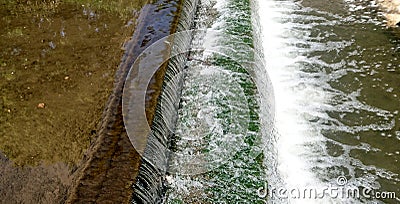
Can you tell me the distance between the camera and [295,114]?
5.15 m

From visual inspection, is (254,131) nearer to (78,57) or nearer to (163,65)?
(163,65)

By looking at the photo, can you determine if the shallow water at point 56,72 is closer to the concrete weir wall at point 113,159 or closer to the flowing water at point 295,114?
the concrete weir wall at point 113,159

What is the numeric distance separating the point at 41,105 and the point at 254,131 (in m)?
2.32

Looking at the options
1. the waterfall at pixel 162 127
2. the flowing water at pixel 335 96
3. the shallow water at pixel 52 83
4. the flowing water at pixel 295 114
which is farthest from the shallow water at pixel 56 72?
the flowing water at pixel 335 96

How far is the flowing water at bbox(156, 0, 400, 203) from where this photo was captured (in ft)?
13.4

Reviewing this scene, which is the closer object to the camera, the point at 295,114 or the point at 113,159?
the point at 113,159

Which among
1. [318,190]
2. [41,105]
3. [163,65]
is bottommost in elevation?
[318,190]

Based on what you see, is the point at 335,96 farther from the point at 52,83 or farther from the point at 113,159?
the point at 52,83

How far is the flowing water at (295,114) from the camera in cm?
409

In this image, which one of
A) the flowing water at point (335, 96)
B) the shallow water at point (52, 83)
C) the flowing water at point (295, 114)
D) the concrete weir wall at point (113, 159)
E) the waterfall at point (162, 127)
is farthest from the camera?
the flowing water at point (335, 96)

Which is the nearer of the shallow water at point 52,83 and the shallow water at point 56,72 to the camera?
the shallow water at point 52,83

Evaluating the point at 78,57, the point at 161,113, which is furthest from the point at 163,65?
the point at 78,57

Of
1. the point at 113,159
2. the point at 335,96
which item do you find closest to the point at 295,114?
the point at 335,96

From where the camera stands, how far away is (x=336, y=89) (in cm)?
561
